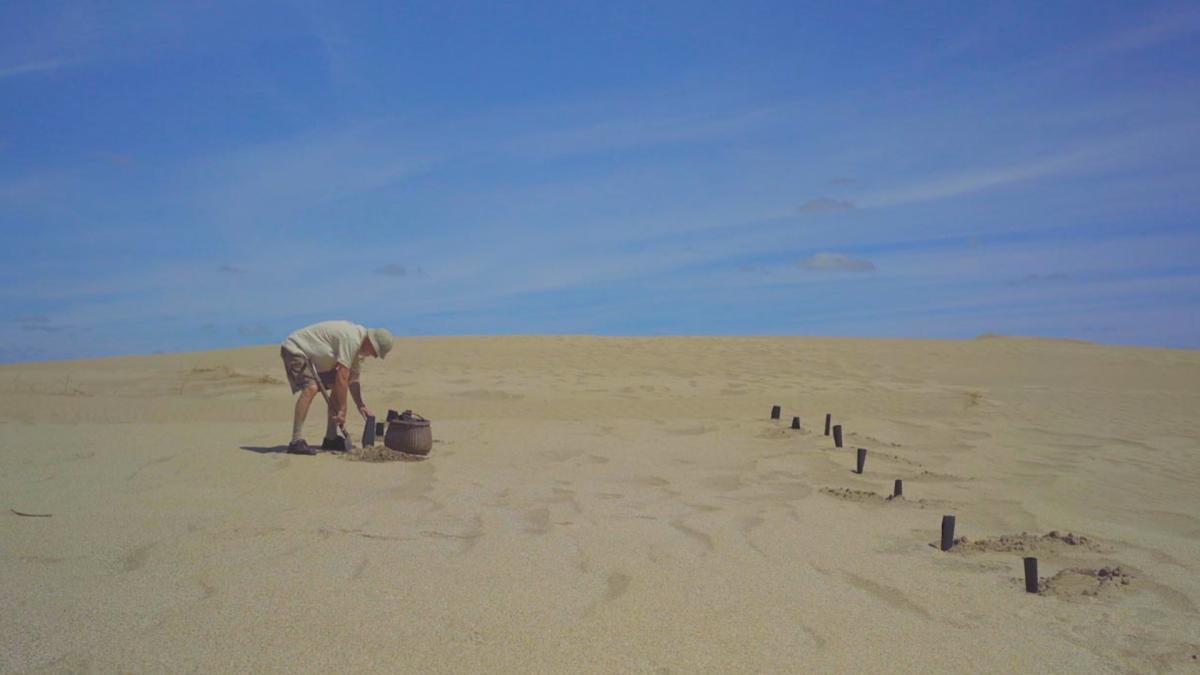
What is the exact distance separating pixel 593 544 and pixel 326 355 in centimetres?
353

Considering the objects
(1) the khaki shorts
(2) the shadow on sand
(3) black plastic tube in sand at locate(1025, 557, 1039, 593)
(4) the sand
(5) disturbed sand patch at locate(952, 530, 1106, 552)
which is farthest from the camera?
(2) the shadow on sand

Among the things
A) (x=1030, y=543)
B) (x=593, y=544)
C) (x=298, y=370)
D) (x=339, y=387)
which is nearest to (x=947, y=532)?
(x=1030, y=543)

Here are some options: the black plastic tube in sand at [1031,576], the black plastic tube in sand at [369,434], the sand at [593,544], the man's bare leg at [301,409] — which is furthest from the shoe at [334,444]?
the black plastic tube in sand at [1031,576]

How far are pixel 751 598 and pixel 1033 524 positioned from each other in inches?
108

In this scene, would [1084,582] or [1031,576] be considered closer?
[1031,576]

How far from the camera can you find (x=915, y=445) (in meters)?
9.29

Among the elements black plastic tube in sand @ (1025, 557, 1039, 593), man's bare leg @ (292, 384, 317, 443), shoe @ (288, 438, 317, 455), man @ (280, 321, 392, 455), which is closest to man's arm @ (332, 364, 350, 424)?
man @ (280, 321, 392, 455)

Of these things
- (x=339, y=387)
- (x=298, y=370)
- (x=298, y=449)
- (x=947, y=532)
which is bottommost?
Result: (x=947, y=532)

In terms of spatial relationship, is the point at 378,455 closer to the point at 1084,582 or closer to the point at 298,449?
the point at 298,449

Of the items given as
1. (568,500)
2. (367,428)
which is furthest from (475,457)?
(568,500)

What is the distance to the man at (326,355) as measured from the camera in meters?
7.34

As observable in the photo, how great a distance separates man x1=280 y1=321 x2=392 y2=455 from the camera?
7.34 m

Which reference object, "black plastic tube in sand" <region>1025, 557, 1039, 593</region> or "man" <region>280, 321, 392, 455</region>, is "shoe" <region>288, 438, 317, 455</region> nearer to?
"man" <region>280, 321, 392, 455</region>

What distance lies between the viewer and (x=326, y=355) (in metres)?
7.39
